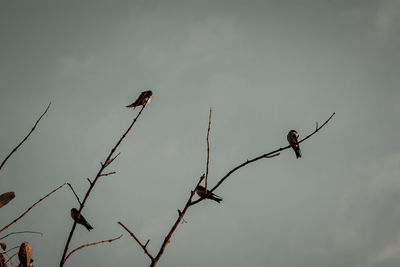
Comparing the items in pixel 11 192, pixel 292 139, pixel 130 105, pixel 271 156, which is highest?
pixel 292 139

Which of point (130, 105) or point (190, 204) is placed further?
point (130, 105)

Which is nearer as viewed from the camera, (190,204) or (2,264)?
(2,264)

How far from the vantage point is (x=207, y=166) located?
2129 millimetres

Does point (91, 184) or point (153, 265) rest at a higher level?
point (91, 184)

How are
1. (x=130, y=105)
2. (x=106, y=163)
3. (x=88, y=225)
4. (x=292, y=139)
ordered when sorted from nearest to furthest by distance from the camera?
(x=106, y=163) < (x=130, y=105) < (x=88, y=225) < (x=292, y=139)

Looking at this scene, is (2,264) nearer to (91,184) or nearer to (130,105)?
(91,184)

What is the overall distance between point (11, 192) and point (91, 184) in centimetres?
52

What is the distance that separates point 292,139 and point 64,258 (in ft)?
34.1

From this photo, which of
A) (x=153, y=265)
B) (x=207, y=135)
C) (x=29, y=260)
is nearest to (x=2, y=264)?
(x=29, y=260)

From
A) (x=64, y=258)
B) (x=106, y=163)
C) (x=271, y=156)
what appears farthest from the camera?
(x=271, y=156)

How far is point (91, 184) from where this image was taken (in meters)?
1.92

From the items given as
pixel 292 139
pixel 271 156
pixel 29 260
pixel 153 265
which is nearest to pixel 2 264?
pixel 29 260

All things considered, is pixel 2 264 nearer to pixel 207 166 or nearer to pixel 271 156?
pixel 207 166

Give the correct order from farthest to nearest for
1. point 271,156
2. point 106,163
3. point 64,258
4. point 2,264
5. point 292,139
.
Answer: point 292,139 < point 271,156 < point 106,163 < point 64,258 < point 2,264
